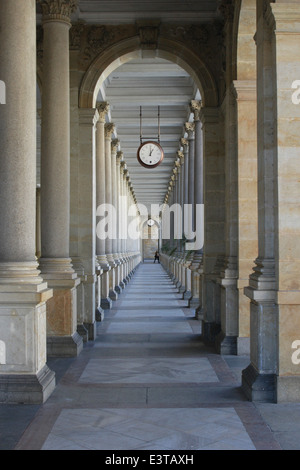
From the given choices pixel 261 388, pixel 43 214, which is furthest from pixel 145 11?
pixel 261 388

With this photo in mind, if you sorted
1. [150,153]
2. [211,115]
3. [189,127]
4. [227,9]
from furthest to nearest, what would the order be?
[189,127]
[150,153]
[211,115]
[227,9]

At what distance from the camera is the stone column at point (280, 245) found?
726 cm

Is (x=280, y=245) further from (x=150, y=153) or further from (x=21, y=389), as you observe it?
(x=150, y=153)

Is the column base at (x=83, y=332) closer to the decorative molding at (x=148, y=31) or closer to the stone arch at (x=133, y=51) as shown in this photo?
the stone arch at (x=133, y=51)

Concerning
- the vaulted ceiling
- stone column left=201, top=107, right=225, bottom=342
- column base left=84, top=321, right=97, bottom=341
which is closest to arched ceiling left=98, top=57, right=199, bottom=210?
the vaulted ceiling

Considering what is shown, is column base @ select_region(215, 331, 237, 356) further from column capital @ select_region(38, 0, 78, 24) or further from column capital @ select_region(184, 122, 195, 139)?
column capital @ select_region(184, 122, 195, 139)

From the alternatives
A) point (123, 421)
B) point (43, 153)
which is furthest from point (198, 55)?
point (123, 421)

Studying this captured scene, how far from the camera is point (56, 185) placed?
415 inches

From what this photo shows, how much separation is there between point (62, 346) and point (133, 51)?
7.05 m

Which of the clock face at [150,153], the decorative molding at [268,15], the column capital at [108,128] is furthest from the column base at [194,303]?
the decorative molding at [268,15]

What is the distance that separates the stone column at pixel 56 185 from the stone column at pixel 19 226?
2.79 metres

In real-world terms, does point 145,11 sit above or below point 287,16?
above

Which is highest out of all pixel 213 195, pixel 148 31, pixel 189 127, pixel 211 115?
pixel 148 31

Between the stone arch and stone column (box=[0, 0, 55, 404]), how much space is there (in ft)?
17.4
